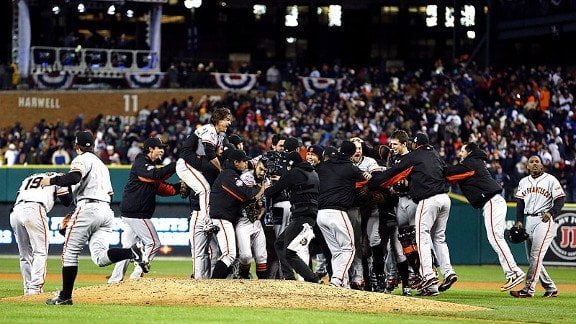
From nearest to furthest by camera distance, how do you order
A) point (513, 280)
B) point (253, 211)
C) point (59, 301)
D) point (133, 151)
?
point (59, 301) → point (253, 211) → point (513, 280) → point (133, 151)

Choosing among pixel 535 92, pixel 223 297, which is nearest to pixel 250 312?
pixel 223 297

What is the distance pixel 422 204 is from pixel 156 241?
3655 millimetres

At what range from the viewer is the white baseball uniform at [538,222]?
57.1 feet

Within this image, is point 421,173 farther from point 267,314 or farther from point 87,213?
point 87,213

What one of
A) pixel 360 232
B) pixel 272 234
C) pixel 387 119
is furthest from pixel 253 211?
pixel 387 119

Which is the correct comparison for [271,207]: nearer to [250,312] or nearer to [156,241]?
[156,241]

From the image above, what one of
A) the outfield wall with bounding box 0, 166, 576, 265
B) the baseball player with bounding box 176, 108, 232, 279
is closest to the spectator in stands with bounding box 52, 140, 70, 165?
the outfield wall with bounding box 0, 166, 576, 265

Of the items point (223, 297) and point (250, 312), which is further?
point (223, 297)

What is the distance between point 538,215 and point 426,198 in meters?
1.96

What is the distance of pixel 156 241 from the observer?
17.2m

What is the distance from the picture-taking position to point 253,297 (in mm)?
14141

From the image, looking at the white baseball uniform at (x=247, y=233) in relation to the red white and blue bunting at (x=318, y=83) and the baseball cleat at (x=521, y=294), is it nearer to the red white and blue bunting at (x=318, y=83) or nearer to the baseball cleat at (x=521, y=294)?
the baseball cleat at (x=521, y=294)

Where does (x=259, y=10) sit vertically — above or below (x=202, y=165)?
above

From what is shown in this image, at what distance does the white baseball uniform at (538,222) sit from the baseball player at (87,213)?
583 cm
